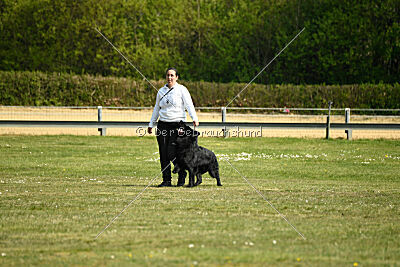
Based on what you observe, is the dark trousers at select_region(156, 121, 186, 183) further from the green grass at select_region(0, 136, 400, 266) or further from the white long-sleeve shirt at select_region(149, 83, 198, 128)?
the green grass at select_region(0, 136, 400, 266)

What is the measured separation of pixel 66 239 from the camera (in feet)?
23.3

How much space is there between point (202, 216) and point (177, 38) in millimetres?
49811

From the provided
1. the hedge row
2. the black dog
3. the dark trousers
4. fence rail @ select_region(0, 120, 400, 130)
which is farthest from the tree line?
the black dog

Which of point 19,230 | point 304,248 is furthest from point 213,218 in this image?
point 19,230

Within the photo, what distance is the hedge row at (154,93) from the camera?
141 ft

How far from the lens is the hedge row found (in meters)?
43.1

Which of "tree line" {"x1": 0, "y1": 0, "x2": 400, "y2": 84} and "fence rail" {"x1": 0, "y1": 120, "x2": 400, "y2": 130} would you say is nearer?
"fence rail" {"x1": 0, "y1": 120, "x2": 400, "y2": 130}

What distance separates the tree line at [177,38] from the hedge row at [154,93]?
5.63 m

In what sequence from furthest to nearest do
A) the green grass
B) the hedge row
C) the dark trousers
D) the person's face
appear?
the hedge row, the dark trousers, the person's face, the green grass

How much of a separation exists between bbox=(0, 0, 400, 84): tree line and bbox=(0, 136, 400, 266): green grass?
117ft

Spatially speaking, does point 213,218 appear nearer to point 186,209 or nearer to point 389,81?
point 186,209

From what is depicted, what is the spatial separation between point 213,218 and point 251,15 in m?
48.2

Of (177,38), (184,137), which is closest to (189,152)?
(184,137)

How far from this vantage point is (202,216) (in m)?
8.50
